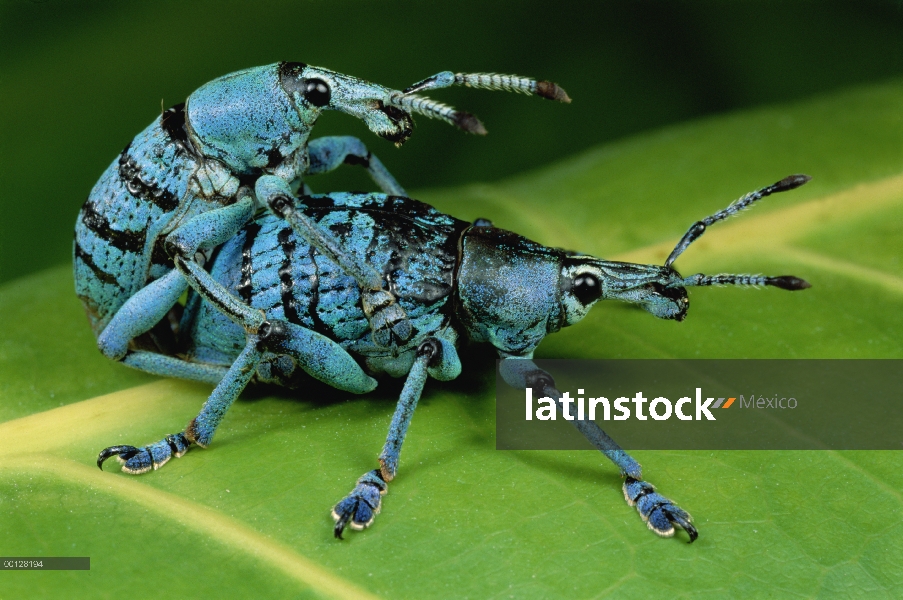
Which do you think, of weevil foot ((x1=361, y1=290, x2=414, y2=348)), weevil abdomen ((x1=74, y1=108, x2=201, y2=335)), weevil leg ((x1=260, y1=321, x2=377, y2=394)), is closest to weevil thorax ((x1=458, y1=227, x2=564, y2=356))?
weevil foot ((x1=361, y1=290, x2=414, y2=348))

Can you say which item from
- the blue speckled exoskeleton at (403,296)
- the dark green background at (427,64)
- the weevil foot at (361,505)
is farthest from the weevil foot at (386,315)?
the dark green background at (427,64)

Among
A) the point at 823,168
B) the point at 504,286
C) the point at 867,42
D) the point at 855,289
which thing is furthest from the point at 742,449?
the point at 867,42

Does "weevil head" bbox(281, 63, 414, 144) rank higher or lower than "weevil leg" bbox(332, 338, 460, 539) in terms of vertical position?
higher

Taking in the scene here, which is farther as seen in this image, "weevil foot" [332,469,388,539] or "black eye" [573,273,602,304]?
"black eye" [573,273,602,304]

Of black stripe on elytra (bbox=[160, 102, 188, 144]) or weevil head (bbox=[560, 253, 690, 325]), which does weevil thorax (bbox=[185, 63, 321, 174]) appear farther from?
weevil head (bbox=[560, 253, 690, 325])

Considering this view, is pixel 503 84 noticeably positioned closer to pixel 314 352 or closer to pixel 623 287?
pixel 623 287

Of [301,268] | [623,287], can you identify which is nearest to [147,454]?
[301,268]
